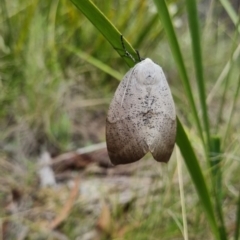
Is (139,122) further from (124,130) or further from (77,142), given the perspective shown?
(77,142)

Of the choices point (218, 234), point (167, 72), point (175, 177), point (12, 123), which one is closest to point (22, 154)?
point (12, 123)

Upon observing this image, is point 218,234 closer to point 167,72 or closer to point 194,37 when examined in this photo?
point 194,37

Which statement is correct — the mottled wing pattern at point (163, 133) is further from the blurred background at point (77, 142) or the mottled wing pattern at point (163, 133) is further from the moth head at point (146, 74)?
the blurred background at point (77, 142)

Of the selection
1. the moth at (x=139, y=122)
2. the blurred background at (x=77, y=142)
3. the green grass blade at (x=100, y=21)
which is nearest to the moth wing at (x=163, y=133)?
the moth at (x=139, y=122)

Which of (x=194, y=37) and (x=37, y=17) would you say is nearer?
(x=194, y=37)

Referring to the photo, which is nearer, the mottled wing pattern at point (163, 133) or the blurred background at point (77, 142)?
the mottled wing pattern at point (163, 133)
